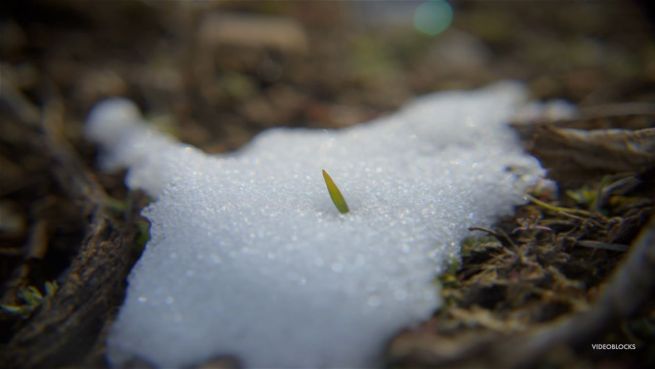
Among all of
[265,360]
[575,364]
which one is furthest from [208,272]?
[575,364]

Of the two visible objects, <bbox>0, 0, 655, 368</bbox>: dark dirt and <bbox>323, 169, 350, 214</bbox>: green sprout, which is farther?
<bbox>323, 169, 350, 214</bbox>: green sprout

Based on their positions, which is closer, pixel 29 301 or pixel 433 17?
pixel 29 301

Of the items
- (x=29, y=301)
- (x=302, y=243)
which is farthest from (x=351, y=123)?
(x=29, y=301)

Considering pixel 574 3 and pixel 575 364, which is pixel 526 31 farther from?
pixel 575 364

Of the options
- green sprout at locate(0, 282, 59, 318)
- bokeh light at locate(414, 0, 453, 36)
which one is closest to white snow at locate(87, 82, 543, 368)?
green sprout at locate(0, 282, 59, 318)

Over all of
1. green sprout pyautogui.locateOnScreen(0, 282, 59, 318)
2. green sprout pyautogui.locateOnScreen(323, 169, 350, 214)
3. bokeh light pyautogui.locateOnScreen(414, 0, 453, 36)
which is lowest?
green sprout pyautogui.locateOnScreen(0, 282, 59, 318)

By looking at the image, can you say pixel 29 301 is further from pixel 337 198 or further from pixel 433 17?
pixel 433 17

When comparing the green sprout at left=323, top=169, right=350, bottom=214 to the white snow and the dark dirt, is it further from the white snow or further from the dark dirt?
the dark dirt
